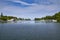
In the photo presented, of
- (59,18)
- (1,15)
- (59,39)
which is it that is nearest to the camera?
(59,39)

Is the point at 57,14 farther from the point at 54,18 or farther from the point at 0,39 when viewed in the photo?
the point at 0,39

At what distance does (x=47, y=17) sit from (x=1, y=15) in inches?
809

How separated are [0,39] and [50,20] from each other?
6203 centimetres

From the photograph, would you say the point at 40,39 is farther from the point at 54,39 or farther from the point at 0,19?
the point at 0,19

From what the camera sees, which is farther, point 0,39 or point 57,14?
point 57,14

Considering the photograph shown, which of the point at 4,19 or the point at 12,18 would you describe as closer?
the point at 4,19

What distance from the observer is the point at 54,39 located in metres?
14.8

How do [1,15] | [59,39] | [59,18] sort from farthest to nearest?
[1,15], [59,18], [59,39]

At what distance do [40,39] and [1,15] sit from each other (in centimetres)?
6283

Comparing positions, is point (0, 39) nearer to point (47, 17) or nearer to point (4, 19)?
point (4, 19)

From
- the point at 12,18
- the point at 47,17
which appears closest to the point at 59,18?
the point at 47,17

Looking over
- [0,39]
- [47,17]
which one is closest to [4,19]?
[47,17]

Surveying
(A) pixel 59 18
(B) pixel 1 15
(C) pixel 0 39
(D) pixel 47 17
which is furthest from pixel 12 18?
(C) pixel 0 39

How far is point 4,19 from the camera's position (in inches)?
2940
